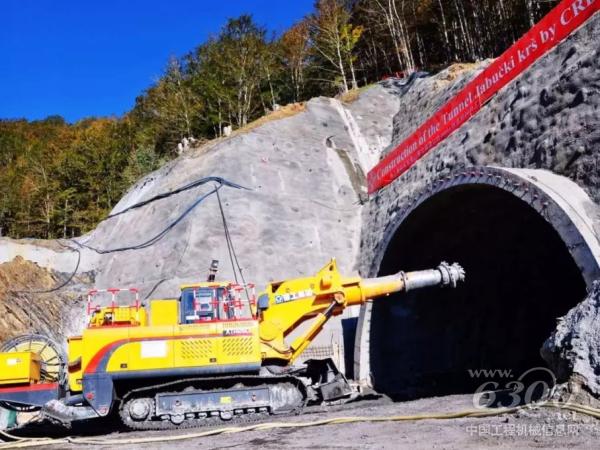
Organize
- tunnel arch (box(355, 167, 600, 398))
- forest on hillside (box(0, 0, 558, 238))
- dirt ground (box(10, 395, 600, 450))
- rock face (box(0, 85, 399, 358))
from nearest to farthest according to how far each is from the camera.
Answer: dirt ground (box(10, 395, 600, 450)), tunnel arch (box(355, 167, 600, 398)), rock face (box(0, 85, 399, 358)), forest on hillside (box(0, 0, 558, 238))

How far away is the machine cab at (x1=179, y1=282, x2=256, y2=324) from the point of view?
11.5m

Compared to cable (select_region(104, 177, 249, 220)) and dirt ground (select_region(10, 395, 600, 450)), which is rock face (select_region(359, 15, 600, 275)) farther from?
cable (select_region(104, 177, 249, 220))

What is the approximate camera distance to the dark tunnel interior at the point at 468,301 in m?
14.1

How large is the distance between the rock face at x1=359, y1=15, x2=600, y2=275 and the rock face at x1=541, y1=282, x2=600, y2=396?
2.89 m

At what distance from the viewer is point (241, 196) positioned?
22.8 meters

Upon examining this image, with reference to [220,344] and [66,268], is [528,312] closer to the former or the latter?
[220,344]

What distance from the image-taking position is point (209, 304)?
1159 cm

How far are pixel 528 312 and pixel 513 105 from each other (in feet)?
18.8

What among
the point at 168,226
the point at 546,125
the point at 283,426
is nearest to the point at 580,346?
the point at 283,426

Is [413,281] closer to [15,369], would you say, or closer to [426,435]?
[426,435]

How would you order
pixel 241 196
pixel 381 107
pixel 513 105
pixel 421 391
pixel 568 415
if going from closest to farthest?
1. pixel 568 415
2. pixel 513 105
3. pixel 421 391
4. pixel 241 196
5. pixel 381 107

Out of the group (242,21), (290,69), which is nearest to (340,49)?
(290,69)

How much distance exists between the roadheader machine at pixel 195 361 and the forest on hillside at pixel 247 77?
2723cm

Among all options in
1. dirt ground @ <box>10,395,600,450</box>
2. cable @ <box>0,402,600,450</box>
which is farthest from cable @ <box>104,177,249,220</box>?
cable @ <box>0,402,600,450</box>
